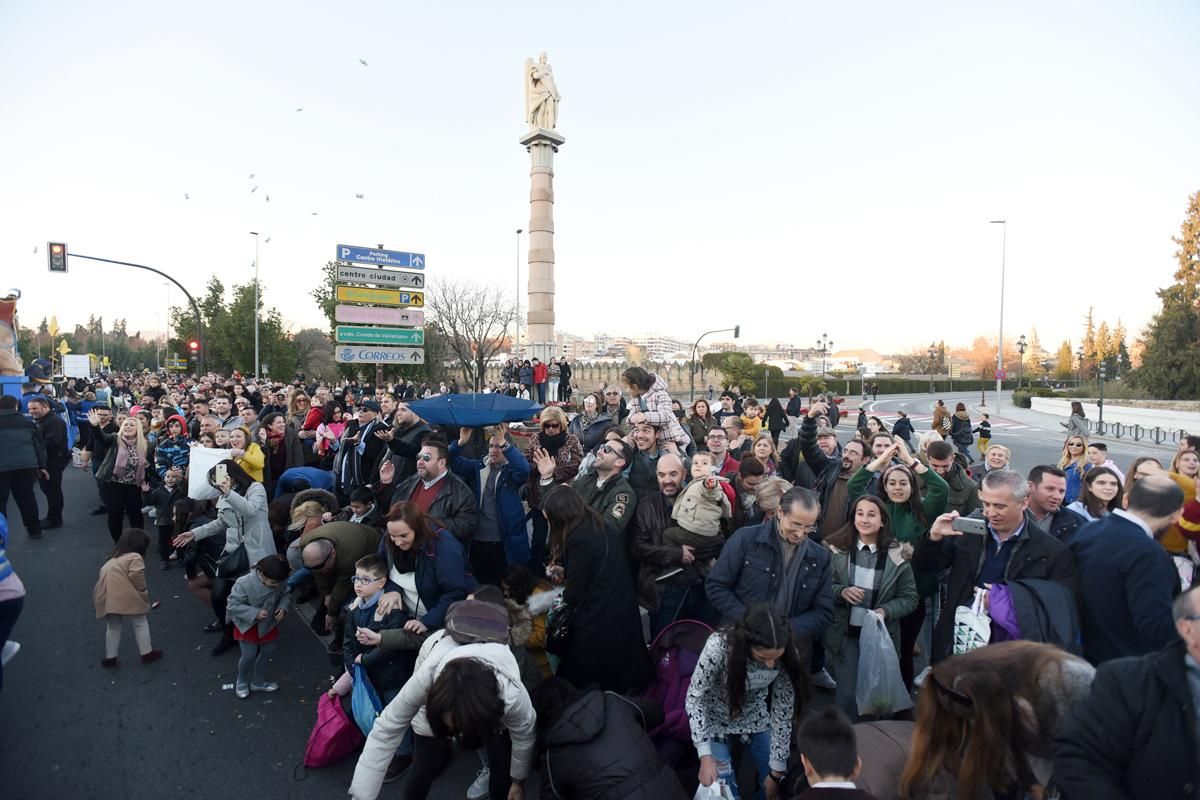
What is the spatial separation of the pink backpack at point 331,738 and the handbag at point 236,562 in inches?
76.3

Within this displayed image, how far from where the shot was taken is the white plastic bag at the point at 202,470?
6078 mm

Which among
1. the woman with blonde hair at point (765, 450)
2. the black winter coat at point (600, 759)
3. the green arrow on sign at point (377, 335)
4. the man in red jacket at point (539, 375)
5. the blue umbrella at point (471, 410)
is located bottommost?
the black winter coat at point (600, 759)

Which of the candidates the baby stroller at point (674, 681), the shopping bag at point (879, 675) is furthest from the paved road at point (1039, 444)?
the baby stroller at point (674, 681)

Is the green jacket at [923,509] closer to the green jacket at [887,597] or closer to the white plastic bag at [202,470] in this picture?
the green jacket at [887,597]

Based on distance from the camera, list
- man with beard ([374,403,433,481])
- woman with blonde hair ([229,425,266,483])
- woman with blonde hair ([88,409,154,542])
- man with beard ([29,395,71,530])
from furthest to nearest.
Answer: man with beard ([29,395,71,530]) < woman with blonde hair ([88,409,154,542]) < woman with blonde hair ([229,425,266,483]) < man with beard ([374,403,433,481])

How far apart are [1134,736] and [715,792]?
5.92ft

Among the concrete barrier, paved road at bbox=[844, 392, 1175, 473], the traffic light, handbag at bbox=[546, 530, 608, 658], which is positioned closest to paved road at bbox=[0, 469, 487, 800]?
handbag at bbox=[546, 530, 608, 658]

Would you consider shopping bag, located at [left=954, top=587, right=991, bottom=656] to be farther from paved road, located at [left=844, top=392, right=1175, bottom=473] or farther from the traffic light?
the traffic light

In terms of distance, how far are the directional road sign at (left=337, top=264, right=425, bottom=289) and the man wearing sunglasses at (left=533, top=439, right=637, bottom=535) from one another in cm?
1115

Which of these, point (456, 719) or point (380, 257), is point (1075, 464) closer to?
point (456, 719)

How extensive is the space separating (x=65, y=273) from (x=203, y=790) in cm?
2193

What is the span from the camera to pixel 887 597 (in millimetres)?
3963

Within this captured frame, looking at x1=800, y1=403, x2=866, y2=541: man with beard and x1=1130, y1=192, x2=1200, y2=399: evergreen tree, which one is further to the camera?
x1=1130, y1=192, x2=1200, y2=399: evergreen tree

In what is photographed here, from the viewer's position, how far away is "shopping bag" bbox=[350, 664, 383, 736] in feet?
12.8
